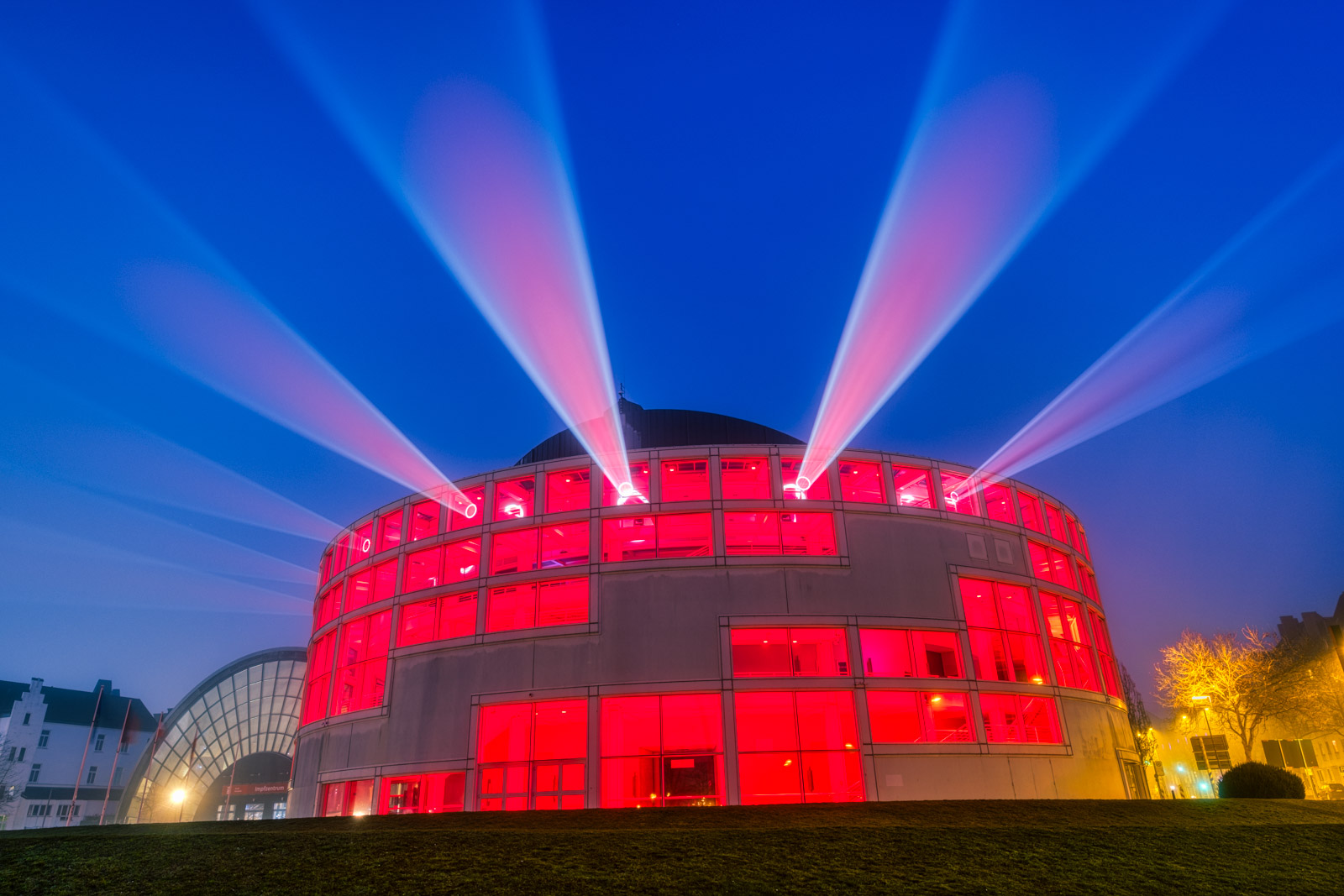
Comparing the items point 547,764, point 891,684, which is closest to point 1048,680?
point 891,684

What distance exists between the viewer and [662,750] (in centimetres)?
3089

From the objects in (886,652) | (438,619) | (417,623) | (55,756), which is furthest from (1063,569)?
(55,756)

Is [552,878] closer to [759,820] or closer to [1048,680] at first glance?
[759,820]

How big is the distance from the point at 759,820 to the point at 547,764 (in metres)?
15.3

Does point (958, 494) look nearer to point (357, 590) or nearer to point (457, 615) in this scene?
point (457, 615)

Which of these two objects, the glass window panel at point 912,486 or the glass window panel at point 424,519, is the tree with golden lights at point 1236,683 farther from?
the glass window panel at point 424,519

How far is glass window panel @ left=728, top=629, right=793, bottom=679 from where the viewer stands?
105 ft

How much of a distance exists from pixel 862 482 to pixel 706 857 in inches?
934

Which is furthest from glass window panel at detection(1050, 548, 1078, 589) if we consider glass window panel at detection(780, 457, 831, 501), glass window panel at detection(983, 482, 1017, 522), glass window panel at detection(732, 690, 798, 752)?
glass window panel at detection(732, 690, 798, 752)

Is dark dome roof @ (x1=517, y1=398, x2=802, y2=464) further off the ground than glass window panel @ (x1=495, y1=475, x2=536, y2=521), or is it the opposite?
dark dome roof @ (x1=517, y1=398, x2=802, y2=464)

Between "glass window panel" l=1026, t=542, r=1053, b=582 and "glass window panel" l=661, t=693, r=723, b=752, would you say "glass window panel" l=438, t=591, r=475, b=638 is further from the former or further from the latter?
"glass window panel" l=1026, t=542, r=1053, b=582

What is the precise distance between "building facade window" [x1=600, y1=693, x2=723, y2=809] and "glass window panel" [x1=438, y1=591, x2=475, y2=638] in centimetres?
766

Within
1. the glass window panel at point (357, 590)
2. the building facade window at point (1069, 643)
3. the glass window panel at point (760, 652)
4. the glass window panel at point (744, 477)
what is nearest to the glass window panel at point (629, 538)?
the glass window panel at point (744, 477)

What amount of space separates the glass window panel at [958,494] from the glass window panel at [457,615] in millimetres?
21976
